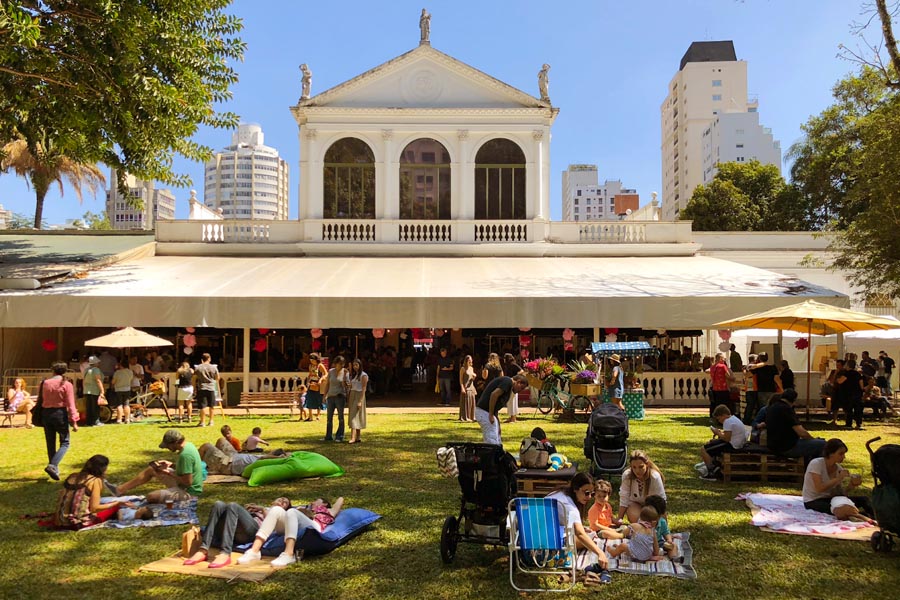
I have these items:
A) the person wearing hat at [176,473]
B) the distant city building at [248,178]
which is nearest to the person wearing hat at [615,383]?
the person wearing hat at [176,473]

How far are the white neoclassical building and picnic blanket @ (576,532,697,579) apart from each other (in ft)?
58.3

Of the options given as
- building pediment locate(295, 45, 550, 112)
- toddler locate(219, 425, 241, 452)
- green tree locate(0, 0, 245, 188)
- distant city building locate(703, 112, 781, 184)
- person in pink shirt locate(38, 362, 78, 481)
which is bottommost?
toddler locate(219, 425, 241, 452)

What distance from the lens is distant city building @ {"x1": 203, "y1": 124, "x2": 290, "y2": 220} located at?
509 feet

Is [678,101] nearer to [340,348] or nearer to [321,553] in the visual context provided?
[340,348]

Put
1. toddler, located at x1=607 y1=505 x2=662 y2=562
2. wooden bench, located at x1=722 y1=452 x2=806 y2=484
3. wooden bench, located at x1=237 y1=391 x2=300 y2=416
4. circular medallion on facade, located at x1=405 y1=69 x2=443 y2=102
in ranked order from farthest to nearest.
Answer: circular medallion on facade, located at x1=405 y1=69 x2=443 y2=102
wooden bench, located at x1=237 y1=391 x2=300 y2=416
wooden bench, located at x1=722 y1=452 x2=806 y2=484
toddler, located at x1=607 y1=505 x2=662 y2=562

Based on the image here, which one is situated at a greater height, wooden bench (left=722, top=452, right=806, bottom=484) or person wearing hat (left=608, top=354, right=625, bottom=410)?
person wearing hat (left=608, top=354, right=625, bottom=410)

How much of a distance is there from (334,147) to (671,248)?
10976 mm

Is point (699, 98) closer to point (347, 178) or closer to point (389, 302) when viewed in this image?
point (347, 178)

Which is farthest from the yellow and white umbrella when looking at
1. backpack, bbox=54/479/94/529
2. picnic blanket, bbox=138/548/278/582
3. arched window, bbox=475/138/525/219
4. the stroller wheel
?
backpack, bbox=54/479/94/529

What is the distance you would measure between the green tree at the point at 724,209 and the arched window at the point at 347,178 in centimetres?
2813

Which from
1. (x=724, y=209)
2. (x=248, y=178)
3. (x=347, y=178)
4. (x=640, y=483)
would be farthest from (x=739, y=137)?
(x=248, y=178)

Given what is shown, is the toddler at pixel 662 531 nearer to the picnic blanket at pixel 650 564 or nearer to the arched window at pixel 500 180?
the picnic blanket at pixel 650 564

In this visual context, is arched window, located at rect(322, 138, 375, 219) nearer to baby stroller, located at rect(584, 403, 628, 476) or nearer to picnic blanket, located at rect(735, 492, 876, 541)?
baby stroller, located at rect(584, 403, 628, 476)

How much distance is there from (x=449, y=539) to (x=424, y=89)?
64.7 feet
